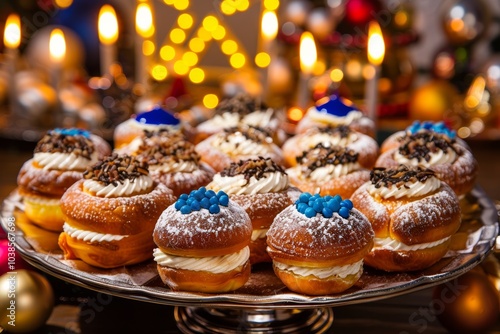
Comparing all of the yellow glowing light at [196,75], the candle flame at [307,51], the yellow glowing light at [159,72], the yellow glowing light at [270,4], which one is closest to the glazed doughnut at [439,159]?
the candle flame at [307,51]

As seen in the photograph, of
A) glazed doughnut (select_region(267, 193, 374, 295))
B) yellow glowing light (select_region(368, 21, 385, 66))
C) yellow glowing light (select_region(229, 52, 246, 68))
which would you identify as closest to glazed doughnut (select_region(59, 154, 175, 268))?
glazed doughnut (select_region(267, 193, 374, 295))

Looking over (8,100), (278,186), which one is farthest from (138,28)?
(278,186)

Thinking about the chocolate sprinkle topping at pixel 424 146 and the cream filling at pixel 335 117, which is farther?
the cream filling at pixel 335 117

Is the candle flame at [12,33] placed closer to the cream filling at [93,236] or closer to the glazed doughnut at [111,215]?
the glazed doughnut at [111,215]

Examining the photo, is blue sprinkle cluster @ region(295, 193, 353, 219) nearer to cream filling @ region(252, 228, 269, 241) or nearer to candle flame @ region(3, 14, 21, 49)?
cream filling @ region(252, 228, 269, 241)

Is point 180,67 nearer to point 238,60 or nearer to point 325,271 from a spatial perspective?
point 238,60
